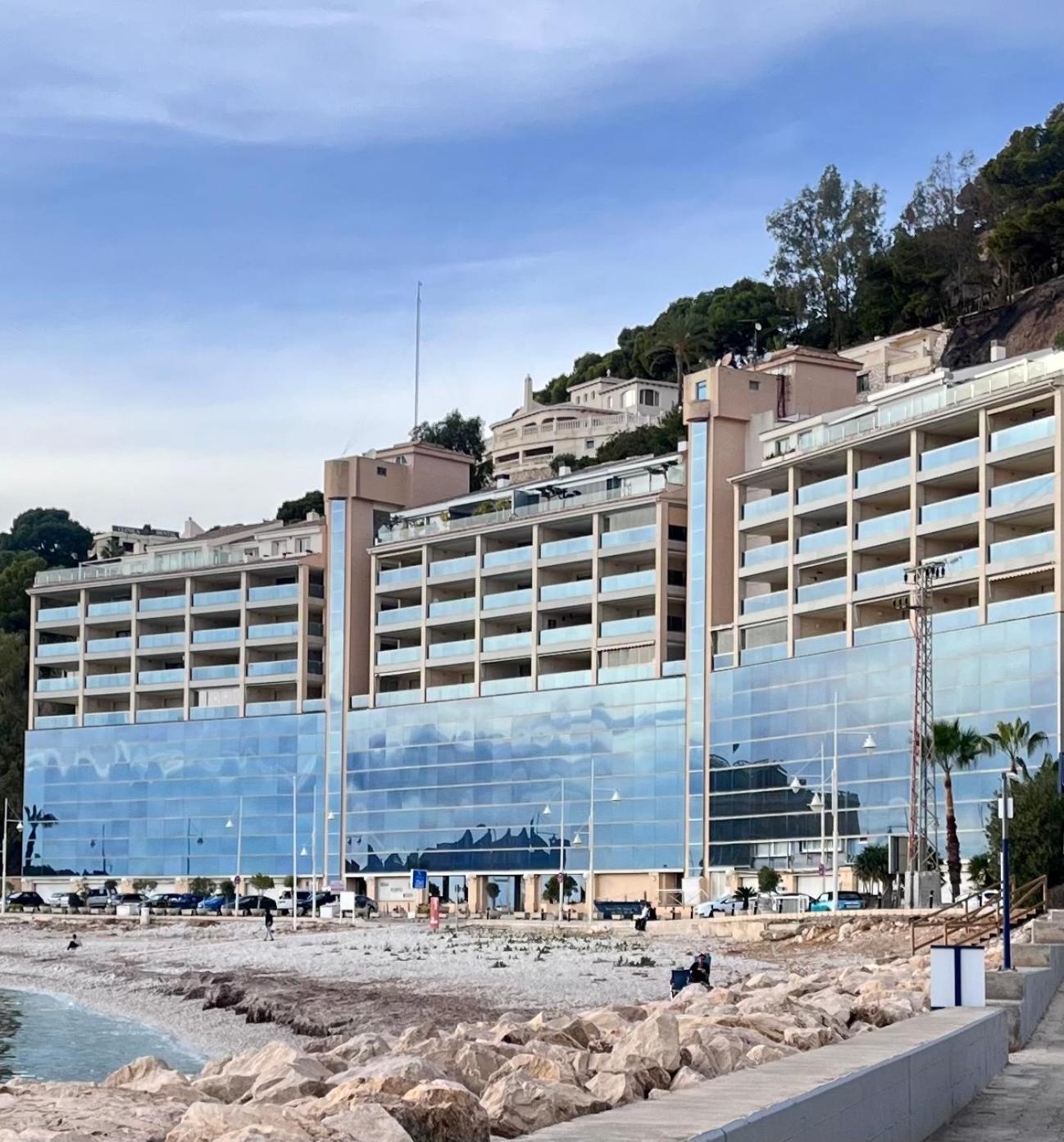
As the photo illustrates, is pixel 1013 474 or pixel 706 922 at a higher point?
pixel 1013 474

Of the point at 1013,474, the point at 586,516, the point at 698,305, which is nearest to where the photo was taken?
the point at 1013,474

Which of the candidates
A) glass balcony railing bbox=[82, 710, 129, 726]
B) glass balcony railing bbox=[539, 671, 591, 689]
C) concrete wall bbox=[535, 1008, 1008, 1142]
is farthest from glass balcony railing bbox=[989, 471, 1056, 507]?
concrete wall bbox=[535, 1008, 1008, 1142]

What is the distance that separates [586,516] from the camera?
110 meters

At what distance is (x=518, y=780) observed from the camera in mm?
112375

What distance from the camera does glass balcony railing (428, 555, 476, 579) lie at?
11619cm

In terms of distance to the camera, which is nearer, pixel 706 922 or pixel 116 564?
pixel 706 922

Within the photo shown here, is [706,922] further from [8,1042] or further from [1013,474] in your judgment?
[8,1042]

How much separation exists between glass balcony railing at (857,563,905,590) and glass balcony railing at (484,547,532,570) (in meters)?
25.1

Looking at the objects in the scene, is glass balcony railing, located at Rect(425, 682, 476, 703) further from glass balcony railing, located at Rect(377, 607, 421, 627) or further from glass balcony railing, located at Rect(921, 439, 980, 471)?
glass balcony railing, located at Rect(921, 439, 980, 471)

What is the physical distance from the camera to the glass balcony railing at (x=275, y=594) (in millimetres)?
125500

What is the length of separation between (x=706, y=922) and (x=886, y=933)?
16.6 m

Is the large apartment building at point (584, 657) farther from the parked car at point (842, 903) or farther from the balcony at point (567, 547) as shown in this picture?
the parked car at point (842, 903)

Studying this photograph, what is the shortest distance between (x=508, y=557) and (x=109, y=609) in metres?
33.7

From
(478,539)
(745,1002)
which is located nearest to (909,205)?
(478,539)
